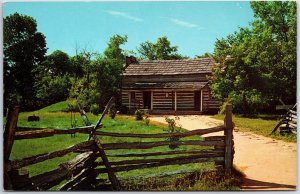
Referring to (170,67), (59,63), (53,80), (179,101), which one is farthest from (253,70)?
(59,63)

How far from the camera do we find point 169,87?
992 inches

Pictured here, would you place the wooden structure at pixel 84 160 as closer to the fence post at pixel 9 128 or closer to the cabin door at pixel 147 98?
the fence post at pixel 9 128

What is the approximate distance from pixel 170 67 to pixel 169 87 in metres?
3.31

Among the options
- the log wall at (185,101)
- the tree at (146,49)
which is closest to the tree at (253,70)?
the log wall at (185,101)

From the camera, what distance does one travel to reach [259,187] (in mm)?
6191

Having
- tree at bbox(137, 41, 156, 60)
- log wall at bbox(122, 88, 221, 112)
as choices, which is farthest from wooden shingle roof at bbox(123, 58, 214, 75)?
tree at bbox(137, 41, 156, 60)

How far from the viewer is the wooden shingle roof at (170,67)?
26744mm

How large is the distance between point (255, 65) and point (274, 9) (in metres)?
5.39

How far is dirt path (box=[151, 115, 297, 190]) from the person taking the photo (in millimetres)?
6301

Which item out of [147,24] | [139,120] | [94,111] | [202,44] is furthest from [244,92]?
[147,24]

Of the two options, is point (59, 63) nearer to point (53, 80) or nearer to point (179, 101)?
point (53, 80)

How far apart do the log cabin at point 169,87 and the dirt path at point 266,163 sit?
13.9 metres

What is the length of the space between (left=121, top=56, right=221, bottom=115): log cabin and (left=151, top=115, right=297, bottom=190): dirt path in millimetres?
13866

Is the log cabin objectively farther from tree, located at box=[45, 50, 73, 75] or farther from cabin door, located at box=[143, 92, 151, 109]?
tree, located at box=[45, 50, 73, 75]
